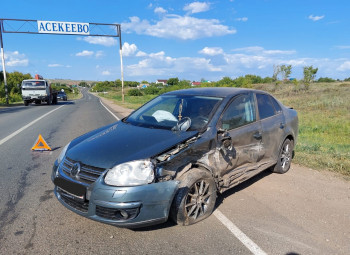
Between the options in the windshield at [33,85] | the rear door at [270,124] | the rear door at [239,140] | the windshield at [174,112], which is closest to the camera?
the rear door at [239,140]

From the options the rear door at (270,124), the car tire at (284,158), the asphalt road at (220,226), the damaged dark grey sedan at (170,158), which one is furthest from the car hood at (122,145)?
the car tire at (284,158)

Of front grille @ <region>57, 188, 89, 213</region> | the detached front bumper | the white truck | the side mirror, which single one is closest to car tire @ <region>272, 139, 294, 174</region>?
the side mirror

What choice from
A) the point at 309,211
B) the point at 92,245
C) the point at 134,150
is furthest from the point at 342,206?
the point at 92,245

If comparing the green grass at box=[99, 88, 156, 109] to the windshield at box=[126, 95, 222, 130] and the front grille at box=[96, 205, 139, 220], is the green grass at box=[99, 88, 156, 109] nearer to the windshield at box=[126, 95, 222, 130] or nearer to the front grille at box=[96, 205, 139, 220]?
the windshield at box=[126, 95, 222, 130]

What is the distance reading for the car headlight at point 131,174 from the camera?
8.82 feet

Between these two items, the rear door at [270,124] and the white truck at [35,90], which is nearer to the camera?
the rear door at [270,124]

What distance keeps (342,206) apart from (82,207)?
11.3 ft

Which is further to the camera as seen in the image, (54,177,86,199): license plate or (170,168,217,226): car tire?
(170,168,217,226): car tire

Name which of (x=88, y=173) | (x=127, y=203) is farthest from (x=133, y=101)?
(x=127, y=203)

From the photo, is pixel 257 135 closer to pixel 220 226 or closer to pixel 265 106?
pixel 265 106

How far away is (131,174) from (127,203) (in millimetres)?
287

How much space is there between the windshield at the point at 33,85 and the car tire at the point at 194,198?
80.8ft

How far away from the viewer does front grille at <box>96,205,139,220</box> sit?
2.66 meters

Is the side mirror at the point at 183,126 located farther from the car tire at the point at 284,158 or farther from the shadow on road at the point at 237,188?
the car tire at the point at 284,158
